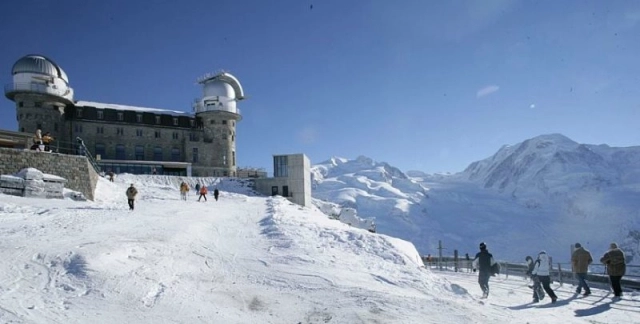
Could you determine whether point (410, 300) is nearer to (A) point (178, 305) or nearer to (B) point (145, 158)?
(A) point (178, 305)

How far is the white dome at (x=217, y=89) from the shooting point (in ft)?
183

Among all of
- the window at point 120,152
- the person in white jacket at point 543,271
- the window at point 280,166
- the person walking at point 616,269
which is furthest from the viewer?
the window at point 120,152

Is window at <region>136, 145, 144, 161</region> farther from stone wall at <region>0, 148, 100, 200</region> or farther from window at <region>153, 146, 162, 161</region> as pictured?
stone wall at <region>0, 148, 100, 200</region>

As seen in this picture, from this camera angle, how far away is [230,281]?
9008 mm

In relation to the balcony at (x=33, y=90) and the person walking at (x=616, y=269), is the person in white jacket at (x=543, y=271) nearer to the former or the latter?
the person walking at (x=616, y=269)

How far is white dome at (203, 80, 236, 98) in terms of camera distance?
55750mm

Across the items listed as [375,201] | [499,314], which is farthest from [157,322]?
[375,201]

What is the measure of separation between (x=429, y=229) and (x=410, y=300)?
116m

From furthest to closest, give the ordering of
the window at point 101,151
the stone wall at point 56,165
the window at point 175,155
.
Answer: the window at point 175,155 → the window at point 101,151 → the stone wall at point 56,165

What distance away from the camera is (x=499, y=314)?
862cm

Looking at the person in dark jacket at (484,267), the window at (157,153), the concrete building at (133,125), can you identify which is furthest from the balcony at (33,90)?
the person in dark jacket at (484,267)

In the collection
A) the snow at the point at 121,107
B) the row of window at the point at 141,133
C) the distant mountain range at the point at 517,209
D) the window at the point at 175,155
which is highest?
the snow at the point at 121,107

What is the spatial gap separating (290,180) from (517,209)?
12902 cm

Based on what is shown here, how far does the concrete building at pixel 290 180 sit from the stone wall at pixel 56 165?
16403 millimetres
